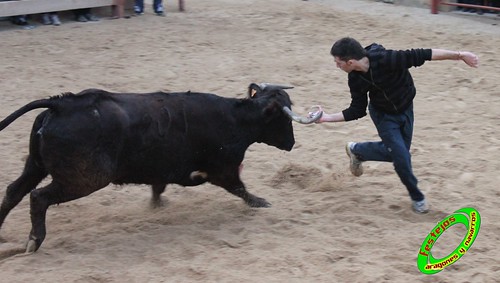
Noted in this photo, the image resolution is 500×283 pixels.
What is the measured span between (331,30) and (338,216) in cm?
643

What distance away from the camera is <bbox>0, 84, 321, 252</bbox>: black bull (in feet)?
17.7

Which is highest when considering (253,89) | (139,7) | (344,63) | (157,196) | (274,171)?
(344,63)

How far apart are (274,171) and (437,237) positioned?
2.47m

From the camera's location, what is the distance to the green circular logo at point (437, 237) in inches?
186

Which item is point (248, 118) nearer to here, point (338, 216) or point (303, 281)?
point (338, 216)

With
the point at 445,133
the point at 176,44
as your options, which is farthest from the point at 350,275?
the point at 176,44

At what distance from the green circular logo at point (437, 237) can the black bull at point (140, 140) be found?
1510 millimetres

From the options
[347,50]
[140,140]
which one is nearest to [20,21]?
[140,140]

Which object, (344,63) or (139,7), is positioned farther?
(139,7)

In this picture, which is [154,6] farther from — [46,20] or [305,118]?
[305,118]

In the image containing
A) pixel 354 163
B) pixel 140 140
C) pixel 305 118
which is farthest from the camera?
pixel 354 163

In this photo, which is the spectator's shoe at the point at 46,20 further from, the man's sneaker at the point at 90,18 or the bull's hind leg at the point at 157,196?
the bull's hind leg at the point at 157,196

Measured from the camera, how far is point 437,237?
196 inches

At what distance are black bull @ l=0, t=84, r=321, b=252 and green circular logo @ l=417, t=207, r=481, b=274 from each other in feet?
4.95
